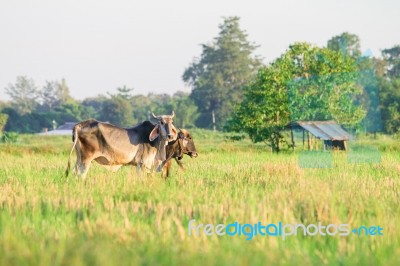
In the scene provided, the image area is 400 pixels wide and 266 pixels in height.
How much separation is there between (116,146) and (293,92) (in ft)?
57.7

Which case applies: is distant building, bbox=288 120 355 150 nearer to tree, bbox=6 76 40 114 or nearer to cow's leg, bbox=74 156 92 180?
cow's leg, bbox=74 156 92 180

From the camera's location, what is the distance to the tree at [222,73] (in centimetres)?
8111

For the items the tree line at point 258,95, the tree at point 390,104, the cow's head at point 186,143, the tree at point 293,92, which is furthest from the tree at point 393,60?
the cow's head at point 186,143

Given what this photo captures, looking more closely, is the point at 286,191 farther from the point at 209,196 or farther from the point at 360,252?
the point at 360,252

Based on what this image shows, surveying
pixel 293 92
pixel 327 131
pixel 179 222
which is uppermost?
pixel 293 92

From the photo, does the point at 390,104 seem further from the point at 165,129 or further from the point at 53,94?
the point at 53,94

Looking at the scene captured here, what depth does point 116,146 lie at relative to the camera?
490 inches

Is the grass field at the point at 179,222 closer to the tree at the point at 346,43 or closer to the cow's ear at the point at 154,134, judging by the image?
the cow's ear at the point at 154,134

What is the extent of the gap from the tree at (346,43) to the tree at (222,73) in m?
11.5

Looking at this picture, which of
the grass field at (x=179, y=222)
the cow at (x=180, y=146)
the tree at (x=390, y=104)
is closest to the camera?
the grass field at (x=179, y=222)

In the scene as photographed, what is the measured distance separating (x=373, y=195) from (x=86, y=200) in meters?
3.26

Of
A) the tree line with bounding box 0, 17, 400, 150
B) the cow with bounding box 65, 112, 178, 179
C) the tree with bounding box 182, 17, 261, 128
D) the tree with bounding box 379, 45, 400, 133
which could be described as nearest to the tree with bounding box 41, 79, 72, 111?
the tree line with bounding box 0, 17, 400, 150

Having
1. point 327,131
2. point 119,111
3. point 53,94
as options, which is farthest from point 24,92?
point 327,131

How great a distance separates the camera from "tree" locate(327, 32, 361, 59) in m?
81.9
